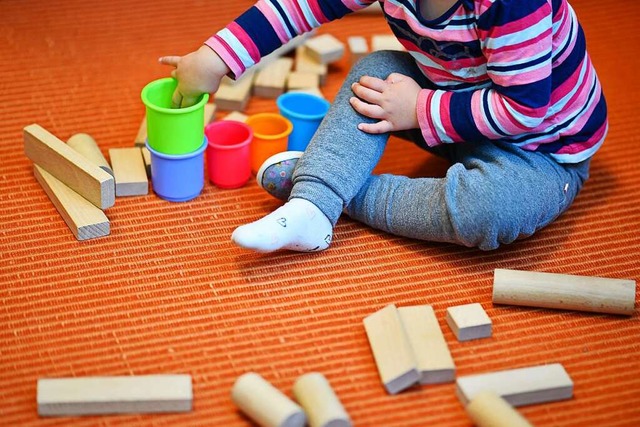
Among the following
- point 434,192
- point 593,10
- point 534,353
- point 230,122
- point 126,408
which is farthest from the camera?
point 593,10

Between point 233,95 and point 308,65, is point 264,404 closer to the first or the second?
point 233,95

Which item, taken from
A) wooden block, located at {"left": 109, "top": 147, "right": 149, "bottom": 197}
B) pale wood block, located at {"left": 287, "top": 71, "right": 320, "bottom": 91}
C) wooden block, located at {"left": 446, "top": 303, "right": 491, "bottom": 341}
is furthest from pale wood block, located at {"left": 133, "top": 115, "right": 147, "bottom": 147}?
wooden block, located at {"left": 446, "top": 303, "right": 491, "bottom": 341}

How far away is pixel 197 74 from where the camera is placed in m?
1.17

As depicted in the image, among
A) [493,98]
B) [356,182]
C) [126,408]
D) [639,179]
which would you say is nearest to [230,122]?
[356,182]

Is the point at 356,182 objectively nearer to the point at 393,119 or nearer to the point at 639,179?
the point at 393,119

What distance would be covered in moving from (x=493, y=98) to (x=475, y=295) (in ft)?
0.83

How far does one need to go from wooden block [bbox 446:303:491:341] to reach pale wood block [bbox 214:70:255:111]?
58 cm

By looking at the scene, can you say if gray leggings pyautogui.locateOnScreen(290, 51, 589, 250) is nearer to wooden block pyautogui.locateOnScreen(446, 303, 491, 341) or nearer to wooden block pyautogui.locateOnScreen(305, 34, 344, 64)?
wooden block pyautogui.locateOnScreen(446, 303, 491, 341)

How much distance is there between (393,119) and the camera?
1.17 metres

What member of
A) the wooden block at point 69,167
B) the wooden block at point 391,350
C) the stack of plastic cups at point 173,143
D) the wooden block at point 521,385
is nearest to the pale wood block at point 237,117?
the stack of plastic cups at point 173,143

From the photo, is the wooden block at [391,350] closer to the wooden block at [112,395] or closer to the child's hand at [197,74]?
the wooden block at [112,395]

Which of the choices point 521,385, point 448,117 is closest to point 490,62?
point 448,117

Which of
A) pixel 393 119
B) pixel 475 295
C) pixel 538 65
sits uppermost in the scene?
pixel 538 65

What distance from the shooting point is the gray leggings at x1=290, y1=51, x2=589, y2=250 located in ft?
3.61
